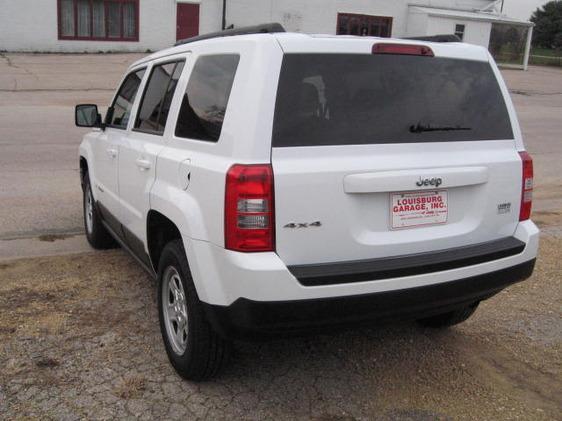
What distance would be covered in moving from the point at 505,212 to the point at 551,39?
7715cm

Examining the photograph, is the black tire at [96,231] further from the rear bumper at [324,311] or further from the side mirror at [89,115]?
the rear bumper at [324,311]

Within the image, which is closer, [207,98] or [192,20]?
[207,98]

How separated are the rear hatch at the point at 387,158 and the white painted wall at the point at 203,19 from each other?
29.9 metres

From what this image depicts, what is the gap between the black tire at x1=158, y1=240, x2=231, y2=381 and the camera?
10.2 feet

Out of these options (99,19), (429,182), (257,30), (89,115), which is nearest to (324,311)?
(429,182)

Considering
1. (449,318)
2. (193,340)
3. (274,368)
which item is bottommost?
(274,368)

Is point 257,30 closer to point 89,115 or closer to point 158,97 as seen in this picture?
point 158,97

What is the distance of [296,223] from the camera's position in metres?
2.79

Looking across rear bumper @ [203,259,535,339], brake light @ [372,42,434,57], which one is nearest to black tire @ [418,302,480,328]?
rear bumper @ [203,259,535,339]

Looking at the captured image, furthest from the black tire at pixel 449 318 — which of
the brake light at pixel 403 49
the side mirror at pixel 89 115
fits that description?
the side mirror at pixel 89 115

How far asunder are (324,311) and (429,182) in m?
0.85

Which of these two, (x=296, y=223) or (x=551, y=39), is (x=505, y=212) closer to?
(x=296, y=223)

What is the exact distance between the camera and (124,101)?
486 cm

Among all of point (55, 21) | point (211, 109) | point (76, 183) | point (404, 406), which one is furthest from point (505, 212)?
point (55, 21)
